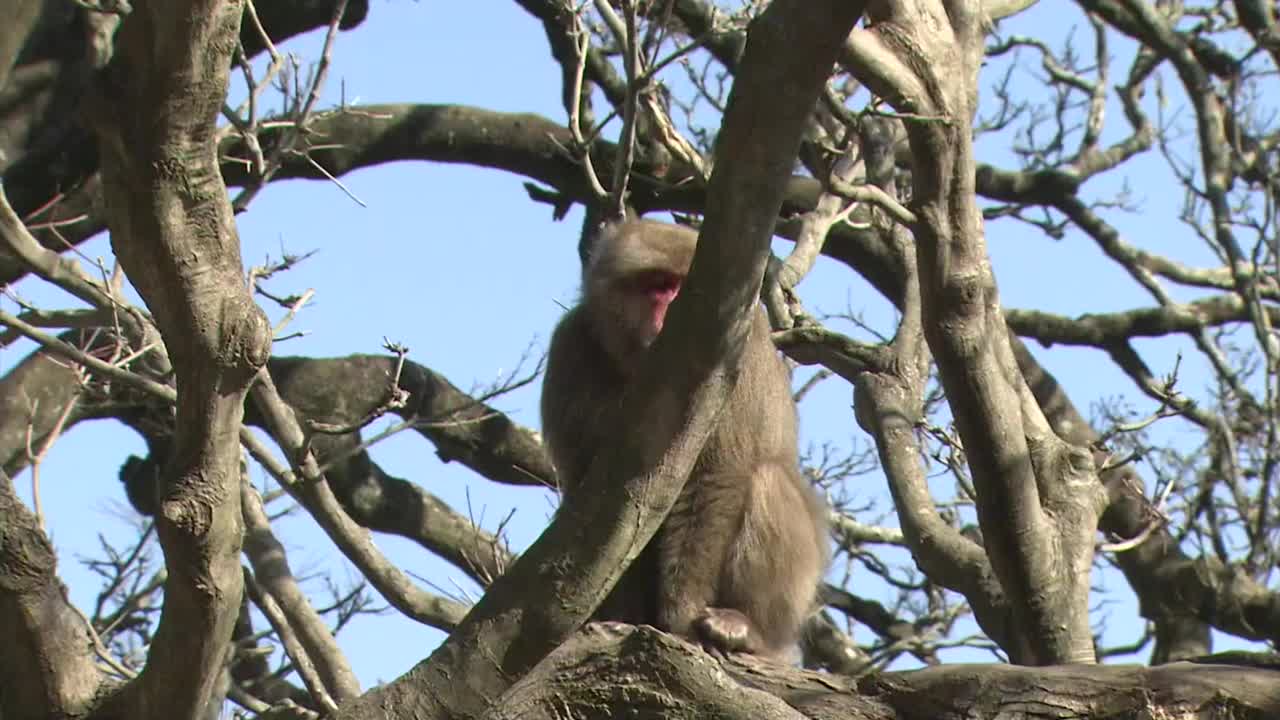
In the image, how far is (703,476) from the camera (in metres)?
5.09

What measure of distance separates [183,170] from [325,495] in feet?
9.72

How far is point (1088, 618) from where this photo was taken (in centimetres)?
487

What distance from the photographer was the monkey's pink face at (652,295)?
5.19 metres

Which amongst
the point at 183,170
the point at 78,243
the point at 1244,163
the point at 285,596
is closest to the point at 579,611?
the point at 183,170

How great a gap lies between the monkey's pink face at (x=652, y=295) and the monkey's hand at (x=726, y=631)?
2.98 feet

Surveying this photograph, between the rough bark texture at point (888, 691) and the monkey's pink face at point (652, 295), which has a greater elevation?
the monkey's pink face at point (652, 295)

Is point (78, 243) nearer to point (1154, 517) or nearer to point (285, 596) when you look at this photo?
point (285, 596)

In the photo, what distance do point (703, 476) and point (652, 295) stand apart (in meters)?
0.62

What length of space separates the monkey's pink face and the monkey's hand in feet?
2.98

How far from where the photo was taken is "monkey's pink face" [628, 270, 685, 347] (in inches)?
204

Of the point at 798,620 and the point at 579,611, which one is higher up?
the point at 798,620

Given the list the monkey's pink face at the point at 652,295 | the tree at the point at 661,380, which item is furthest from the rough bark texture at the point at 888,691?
the monkey's pink face at the point at 652,295

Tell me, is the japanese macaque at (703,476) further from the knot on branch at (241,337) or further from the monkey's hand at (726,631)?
the knot on branch at (241,337)

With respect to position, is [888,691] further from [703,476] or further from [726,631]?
[703,476]
